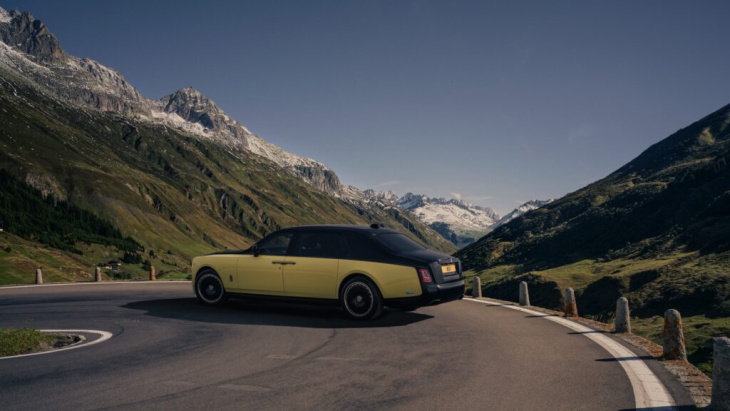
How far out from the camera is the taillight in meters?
10.8

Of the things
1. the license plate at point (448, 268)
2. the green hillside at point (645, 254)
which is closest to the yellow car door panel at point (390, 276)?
the license plate at point (448, 268)

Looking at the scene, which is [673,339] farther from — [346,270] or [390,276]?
[346,270]

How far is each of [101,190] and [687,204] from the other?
178m

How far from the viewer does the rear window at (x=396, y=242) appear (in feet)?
38.0

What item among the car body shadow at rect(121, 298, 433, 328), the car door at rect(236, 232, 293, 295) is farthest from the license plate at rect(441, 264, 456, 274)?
the car door at rect(236, 232, 293, 295)

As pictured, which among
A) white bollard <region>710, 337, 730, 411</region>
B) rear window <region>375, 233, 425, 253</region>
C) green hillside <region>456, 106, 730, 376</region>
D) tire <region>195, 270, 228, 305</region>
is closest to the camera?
white bollard <region>710, 337, 730, 411</region>

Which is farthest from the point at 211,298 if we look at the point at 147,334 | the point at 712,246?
the point at 712,246

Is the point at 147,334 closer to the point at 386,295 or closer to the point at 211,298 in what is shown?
the point at 211,298

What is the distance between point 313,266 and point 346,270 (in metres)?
0.79

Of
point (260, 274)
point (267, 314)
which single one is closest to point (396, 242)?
point (260, 274)

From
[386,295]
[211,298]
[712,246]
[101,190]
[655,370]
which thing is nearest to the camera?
[655,370]

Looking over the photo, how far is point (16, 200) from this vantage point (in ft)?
476

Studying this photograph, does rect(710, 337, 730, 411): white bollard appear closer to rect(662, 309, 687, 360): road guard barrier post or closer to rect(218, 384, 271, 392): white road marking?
rect(662, 309, 687, 360): road guard barrier post

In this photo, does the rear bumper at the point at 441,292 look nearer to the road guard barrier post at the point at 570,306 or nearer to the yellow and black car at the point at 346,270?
the yellow and black car at the point at 346,270
